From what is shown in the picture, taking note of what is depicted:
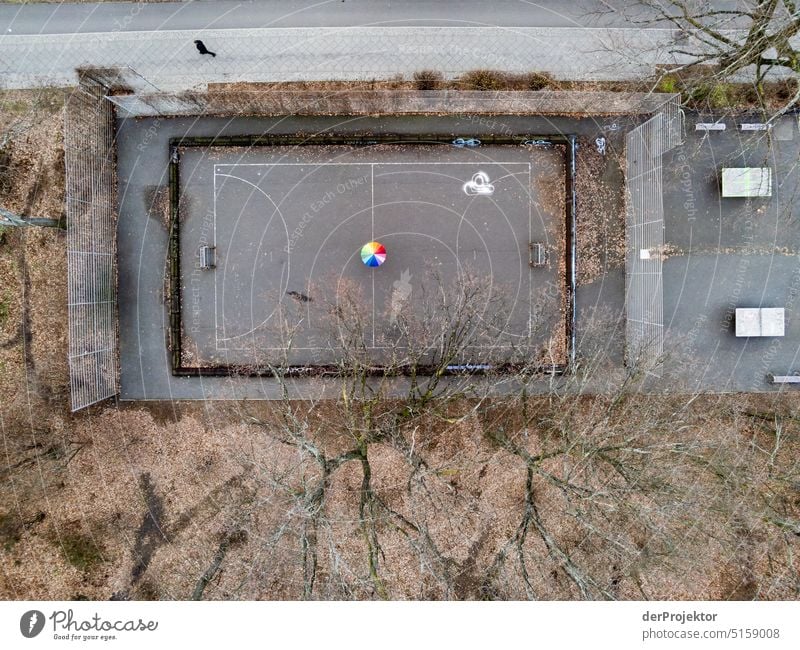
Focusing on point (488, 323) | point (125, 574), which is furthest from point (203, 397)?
point (488, 323)

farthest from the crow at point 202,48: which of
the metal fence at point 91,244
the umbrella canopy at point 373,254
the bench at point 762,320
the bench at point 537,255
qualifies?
the bench at point 762,320

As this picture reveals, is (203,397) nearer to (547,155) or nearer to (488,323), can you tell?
(488,323)

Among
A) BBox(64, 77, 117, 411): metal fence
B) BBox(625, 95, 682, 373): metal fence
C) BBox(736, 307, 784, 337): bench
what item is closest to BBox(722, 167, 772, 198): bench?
BBox(625, 95, 682, 373): metal fence

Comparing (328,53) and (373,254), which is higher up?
(328,53)

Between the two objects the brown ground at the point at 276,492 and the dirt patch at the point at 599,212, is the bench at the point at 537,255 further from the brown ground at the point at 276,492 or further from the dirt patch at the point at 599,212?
the brown ground at the point at 276,492

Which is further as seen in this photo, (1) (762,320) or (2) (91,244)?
(1) (762,320)

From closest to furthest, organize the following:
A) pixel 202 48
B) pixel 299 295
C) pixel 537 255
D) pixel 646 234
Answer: pixel 202 48 < pixel 646 234 < pixel 537 255 < pixel 299 295

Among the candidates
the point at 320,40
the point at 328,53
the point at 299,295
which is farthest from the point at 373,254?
the point at 320,40

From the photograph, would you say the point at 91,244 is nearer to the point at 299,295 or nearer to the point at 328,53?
the point at 299,295
